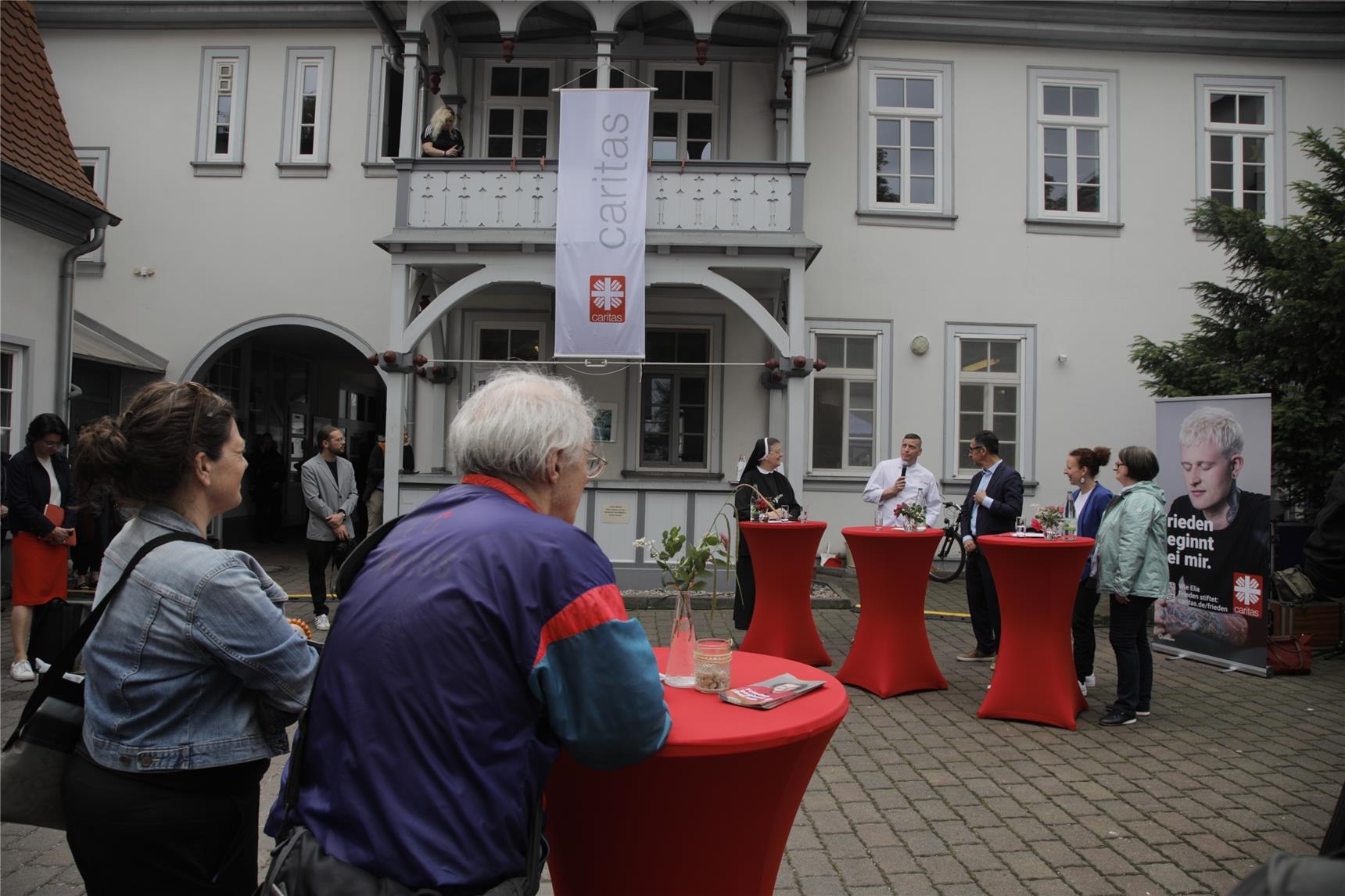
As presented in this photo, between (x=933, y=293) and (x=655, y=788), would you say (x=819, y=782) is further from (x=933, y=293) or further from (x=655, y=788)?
(x=933, y=293)

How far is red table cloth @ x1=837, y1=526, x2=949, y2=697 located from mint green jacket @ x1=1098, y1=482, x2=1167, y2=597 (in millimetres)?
1002

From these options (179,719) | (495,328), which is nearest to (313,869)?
(179,719)

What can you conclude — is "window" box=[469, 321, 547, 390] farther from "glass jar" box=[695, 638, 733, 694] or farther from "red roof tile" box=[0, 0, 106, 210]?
"glass jar" box=[695, 638, 733, 694]

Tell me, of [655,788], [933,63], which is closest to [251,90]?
[933,63]

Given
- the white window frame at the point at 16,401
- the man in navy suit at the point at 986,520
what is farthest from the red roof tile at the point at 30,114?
the man in navy suit at the point at 986,520

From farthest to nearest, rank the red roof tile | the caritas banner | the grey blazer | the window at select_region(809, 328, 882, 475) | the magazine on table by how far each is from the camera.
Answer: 1. the window at select_region(809, 328, 882, 475)
2. the caritas banner
3. the red roof tile
4. the grey blazer
5. the magazine on table

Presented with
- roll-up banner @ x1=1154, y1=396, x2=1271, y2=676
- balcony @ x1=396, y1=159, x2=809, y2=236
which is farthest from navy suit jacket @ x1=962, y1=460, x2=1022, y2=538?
balcony @ x1=396, y1=159, x2=809, y2=236

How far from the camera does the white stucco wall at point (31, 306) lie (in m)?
8.04

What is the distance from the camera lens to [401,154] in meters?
10.3

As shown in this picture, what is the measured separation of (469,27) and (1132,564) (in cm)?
1049

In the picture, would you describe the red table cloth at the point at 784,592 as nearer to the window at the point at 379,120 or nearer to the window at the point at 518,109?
the window at the point at 518,109

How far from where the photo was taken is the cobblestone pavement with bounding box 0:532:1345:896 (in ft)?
10.8

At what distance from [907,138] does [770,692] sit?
11419 millimetres

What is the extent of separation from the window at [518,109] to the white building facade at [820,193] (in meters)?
0.03
